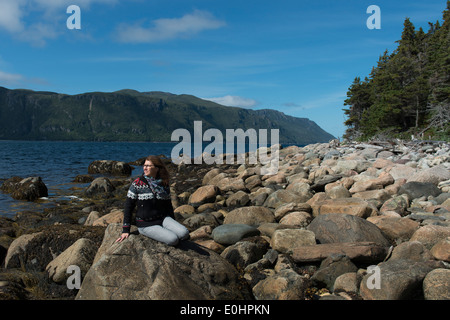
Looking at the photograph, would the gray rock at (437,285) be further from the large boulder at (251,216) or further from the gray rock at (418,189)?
the gray rock at (418,189)

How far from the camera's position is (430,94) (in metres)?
38.0

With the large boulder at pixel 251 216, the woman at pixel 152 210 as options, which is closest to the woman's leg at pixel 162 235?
the woman at pixel 152 210

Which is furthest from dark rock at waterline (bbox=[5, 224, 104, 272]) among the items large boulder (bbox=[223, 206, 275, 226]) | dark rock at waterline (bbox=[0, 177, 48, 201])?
dark rock at waterline (bbox=[0, 177, 48, 201])

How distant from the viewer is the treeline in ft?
114

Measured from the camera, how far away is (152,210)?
19.9ft

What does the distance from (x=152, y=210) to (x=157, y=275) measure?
1267 millimetres

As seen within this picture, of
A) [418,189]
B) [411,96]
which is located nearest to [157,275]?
[418,189]

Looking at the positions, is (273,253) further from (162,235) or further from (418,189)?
(418,189)

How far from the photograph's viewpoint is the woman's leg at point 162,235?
5855 millimetres

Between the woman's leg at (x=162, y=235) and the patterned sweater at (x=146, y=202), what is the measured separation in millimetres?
136

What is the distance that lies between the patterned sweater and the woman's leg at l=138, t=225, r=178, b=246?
136 mm
